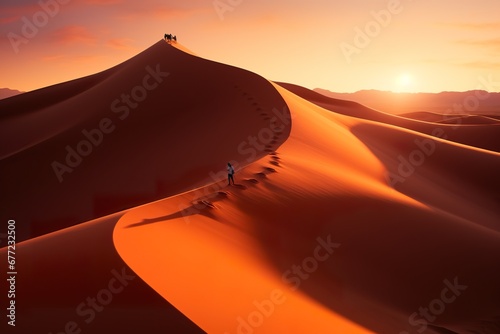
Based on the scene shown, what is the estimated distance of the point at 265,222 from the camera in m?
9.09

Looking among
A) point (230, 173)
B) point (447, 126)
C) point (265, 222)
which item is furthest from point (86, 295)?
point (447, 126)

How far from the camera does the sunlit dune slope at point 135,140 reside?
50.2 feet

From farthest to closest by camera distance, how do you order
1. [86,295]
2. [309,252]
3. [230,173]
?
[230,173], [309,252], [86,295]

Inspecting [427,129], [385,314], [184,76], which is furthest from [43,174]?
[427,129]

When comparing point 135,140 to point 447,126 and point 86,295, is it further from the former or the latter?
point 447,126

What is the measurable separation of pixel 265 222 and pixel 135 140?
11.2 meters

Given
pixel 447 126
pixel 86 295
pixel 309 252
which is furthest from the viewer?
pixel 447 126

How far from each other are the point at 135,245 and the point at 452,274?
7.11 metres

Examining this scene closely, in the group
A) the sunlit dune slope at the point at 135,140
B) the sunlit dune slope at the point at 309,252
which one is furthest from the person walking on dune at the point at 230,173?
the sunlit dune slope at the point at 135,140

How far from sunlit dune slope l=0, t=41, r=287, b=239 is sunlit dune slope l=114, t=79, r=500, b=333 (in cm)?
318

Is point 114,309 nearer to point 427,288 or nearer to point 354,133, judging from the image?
point 427,288

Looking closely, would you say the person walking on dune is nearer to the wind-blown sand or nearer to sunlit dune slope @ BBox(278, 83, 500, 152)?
the wind-blown sand

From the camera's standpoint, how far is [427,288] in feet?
30.7

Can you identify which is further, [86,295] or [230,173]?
[230,173]
